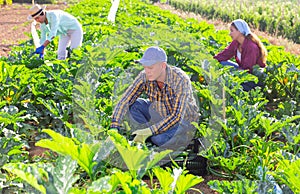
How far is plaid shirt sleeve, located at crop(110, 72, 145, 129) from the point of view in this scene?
4.27 m

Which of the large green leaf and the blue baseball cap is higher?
the blue baseball cap

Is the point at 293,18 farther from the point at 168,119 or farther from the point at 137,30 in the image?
the point at 168,119

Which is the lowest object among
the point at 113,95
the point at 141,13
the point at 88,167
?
the point at 141,13

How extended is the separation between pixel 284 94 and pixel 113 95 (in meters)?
2.56

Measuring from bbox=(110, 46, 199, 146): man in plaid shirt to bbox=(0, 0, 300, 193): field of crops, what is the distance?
0.59 ft

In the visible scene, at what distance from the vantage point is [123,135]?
4.39 m

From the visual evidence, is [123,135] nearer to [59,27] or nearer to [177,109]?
[177,109]

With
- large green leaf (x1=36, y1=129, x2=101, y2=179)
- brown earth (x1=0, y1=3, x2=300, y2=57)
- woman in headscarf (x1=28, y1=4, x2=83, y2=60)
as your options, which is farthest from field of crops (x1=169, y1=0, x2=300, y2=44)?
large green leaf (x1=36, y1=129, x2=101, y2=179)

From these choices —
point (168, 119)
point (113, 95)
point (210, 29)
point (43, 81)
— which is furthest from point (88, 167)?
point (210, 29)

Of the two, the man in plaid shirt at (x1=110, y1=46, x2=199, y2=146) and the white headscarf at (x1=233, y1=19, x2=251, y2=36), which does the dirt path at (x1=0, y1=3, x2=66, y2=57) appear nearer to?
the white headscarf at (x1=233, y1=19, x2=251, y2=36)

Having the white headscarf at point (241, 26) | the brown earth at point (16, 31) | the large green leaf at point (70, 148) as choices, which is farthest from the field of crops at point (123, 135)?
the brown earth at point (16, 31)

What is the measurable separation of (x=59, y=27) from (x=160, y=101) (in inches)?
145

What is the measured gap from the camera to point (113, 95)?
16.3 feet

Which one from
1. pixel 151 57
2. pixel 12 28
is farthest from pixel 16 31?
pixel 151 57
